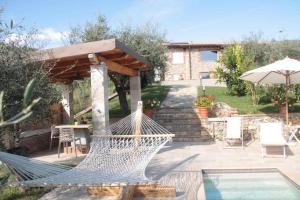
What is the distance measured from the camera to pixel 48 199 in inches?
232

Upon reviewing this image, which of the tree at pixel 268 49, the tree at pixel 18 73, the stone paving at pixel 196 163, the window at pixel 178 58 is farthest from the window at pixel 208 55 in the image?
the tree at pixel 18 73

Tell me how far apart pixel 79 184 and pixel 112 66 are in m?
5.60

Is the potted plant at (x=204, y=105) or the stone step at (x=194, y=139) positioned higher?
the potted plant at (x=204, y=105)

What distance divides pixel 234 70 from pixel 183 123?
202 inches

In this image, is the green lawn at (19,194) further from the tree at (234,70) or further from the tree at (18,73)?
the tree at (234,70)

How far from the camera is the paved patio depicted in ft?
21.5

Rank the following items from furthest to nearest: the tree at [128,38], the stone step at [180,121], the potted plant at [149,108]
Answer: the tree at [128,38], the potted plant at [149,108], the stone step at [180,121]

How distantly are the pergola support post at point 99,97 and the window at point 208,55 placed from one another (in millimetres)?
25063

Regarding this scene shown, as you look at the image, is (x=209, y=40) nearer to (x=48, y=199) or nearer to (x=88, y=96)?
(x=88, y=96)

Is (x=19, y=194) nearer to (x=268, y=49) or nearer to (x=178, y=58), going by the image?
(x=268, y=49)

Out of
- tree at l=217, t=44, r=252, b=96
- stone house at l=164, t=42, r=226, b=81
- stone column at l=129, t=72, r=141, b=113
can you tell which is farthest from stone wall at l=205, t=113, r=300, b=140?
stone house at l=164, t=42, r=226, b=81

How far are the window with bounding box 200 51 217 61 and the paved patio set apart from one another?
21844mm

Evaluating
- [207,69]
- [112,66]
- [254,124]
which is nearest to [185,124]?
[254,124]

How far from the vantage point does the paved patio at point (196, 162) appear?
6559mm
